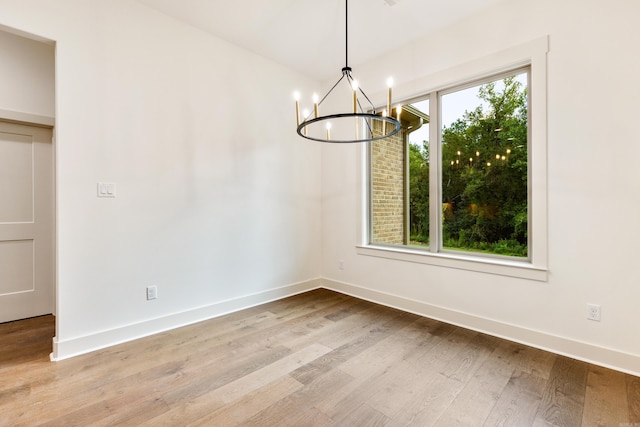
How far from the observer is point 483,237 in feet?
9.43

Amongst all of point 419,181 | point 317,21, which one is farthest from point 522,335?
point 317,21

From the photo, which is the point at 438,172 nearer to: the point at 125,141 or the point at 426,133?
the point at 426,133

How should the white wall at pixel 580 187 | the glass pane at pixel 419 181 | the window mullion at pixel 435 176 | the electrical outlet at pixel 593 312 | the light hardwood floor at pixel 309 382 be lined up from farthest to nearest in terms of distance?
the glass pane at pixel 419 181, the window mullion at pixel 435 176, the electrical outlet at pixel 593 312, the white wall at pixel 580 187, the light hardwood floor at pixel 309 382

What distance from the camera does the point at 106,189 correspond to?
97.0 inches

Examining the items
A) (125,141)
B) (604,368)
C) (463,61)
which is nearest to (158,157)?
(125,141)

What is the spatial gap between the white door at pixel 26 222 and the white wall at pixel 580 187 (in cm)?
429

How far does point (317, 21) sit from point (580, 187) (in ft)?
8.68

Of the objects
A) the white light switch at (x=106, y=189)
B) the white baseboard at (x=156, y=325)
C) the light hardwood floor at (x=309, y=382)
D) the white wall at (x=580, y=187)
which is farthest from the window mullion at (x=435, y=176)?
the white light switch at (x=106, y=189)

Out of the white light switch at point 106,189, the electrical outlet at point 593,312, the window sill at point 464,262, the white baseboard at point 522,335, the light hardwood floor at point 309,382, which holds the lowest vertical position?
the light hardwood floor at point 309,382

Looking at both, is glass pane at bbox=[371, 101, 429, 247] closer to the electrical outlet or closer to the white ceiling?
the white ceiling

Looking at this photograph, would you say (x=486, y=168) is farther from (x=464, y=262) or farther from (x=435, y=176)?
(x=464, y=262)

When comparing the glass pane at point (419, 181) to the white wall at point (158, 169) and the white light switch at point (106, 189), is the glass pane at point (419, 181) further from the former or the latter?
the white light switch at point (106, 189)

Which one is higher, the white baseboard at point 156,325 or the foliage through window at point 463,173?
the foliage through window at point 463,173

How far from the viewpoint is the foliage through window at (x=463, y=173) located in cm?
266
